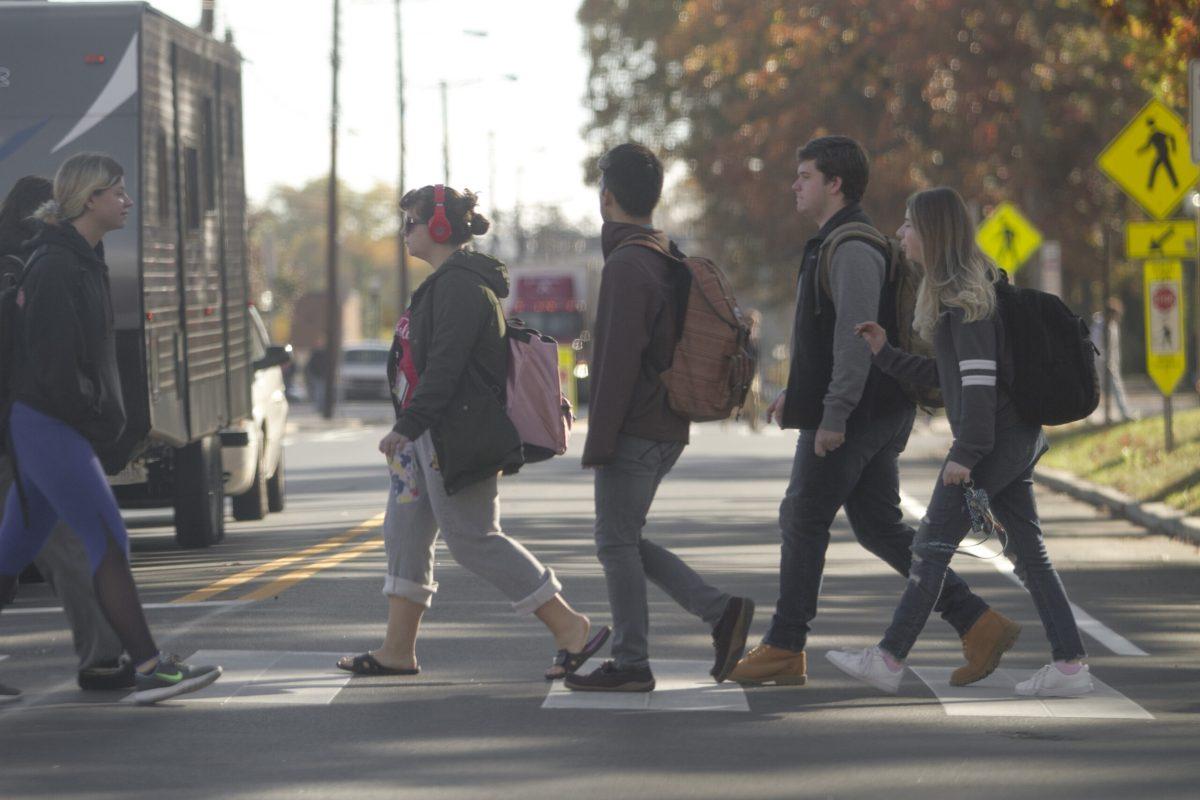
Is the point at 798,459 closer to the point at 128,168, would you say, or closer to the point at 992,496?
the point at 992,496

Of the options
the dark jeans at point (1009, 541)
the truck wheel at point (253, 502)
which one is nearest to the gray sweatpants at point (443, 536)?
the dark jeans at point (1009, 541)

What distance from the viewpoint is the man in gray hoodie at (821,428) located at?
8.08m

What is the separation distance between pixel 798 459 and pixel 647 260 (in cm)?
93

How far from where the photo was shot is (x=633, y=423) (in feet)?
26.0

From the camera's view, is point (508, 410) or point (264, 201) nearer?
point (508, 410)

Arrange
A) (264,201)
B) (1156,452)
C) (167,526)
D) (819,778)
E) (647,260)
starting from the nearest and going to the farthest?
1. (819,778)
2. (647,260)
3. (167,526)
4. (1156,452)
5. (264,201)

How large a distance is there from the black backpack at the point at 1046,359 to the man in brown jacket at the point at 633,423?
115 cm

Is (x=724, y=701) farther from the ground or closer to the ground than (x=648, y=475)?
closer to the ground

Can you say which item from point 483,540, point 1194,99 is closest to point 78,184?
point 483,540

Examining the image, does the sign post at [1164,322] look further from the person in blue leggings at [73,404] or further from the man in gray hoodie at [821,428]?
the person in blue leggings at [73,404]

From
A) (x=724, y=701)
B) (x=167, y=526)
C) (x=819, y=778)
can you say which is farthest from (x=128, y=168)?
(x=819, y=778)

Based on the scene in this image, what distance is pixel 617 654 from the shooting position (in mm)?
8141

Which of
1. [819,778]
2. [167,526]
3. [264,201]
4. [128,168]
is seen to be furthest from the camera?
[264,201]

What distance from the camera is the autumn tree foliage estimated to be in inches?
1345
